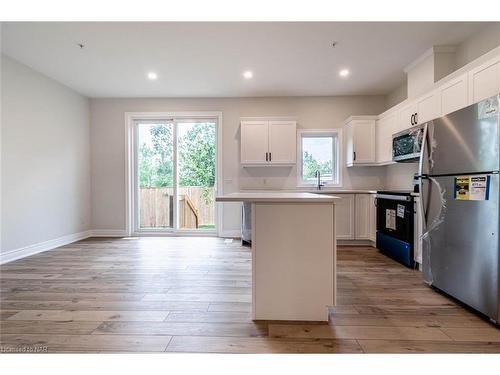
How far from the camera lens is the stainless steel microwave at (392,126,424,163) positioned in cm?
269

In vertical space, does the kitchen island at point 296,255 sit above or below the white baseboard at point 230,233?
above

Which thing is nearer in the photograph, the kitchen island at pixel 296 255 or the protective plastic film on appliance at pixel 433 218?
the kitchen island at pixel 296 255

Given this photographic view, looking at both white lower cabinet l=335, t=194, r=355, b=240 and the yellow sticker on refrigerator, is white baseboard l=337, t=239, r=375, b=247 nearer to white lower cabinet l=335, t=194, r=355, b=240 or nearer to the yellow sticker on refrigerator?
white lower cabinet l=335, t=194, r=355, b=240

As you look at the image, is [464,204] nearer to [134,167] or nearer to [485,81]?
[485,81]

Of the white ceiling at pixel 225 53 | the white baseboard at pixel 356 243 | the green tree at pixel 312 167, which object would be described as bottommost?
the white baseboard at pixel 356 243

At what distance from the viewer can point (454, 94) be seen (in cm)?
242

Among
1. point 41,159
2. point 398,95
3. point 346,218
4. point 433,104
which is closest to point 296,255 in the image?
point 433,104

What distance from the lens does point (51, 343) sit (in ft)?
5.04

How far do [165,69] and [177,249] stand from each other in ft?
8.94

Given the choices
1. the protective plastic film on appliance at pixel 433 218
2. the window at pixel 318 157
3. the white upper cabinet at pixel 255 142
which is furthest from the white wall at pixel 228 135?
the protective plastic film on appliance at pixel 433 218

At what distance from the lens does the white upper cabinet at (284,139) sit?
4.38 meters

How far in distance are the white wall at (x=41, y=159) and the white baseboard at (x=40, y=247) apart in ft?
0.15

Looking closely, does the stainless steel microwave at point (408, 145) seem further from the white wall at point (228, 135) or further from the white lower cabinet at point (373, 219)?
the white wall at point (228, 135)

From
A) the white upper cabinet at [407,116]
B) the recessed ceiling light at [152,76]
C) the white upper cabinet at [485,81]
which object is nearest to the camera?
the white upper cabinet at [485,81]
